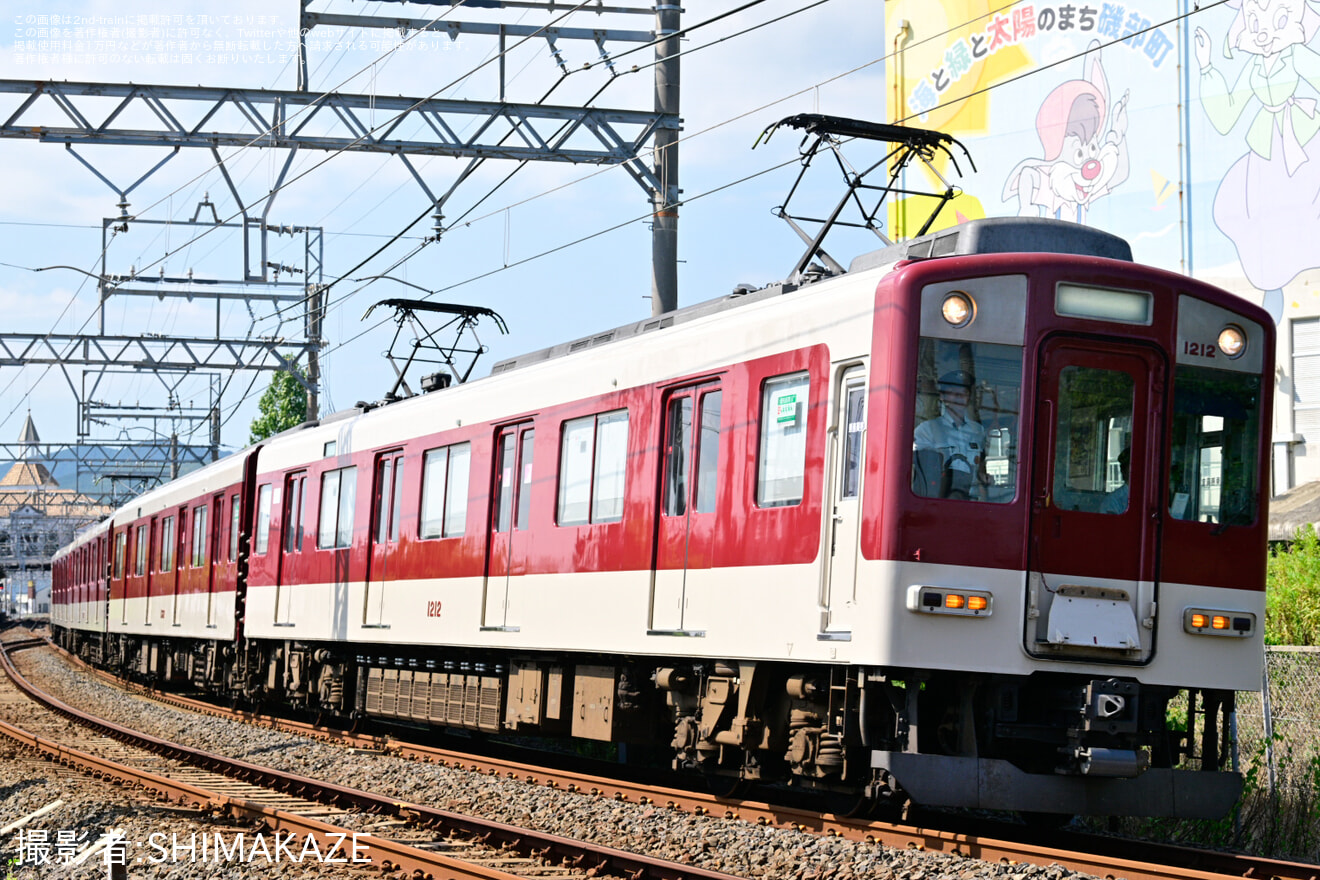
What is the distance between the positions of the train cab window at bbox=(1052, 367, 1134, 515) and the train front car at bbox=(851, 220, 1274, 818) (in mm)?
12

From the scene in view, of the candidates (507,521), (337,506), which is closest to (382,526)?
(337,506)

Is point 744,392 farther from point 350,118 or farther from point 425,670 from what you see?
point 350,118

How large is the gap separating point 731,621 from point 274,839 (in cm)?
302

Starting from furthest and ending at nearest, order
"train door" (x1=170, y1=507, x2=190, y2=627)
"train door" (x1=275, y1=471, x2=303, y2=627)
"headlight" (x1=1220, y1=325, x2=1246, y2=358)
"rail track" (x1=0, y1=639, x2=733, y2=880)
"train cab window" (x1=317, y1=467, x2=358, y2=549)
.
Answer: "train door" (x1=170, y1=507, x2=190, y2=627) → "train door" (x1=275, y1=471, x2=303, y2=627) → "train cab window" (x1=317, y1=467, x2=358, y2=549) → "headlight" (x1=1220, y1=325, x2=1246, y2=358) → "rail track" (x1=0, y1=639, x2=733, y2=880)

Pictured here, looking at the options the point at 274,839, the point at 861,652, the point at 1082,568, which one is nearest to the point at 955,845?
the point at 861,652

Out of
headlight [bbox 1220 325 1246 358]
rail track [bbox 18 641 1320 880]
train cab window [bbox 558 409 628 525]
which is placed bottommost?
rail track [bbox 18 641 1320 880]

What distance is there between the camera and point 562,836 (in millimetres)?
9555

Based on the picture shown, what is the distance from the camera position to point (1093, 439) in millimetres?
9102

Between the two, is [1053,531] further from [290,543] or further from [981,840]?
[290,543]

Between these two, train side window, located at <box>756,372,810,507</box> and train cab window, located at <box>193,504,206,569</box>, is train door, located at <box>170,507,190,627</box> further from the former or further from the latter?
train side window, located at <box>756,372,810,507</box>

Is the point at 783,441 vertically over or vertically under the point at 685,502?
over

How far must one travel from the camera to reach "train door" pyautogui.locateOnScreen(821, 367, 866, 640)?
8883mm

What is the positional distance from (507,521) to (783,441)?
157 inches

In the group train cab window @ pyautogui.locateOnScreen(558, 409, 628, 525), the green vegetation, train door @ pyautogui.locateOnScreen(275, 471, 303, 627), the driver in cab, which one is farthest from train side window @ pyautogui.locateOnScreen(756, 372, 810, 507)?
train door @ pyautogui.locateOnScreen(275, 471, 303, 627)
